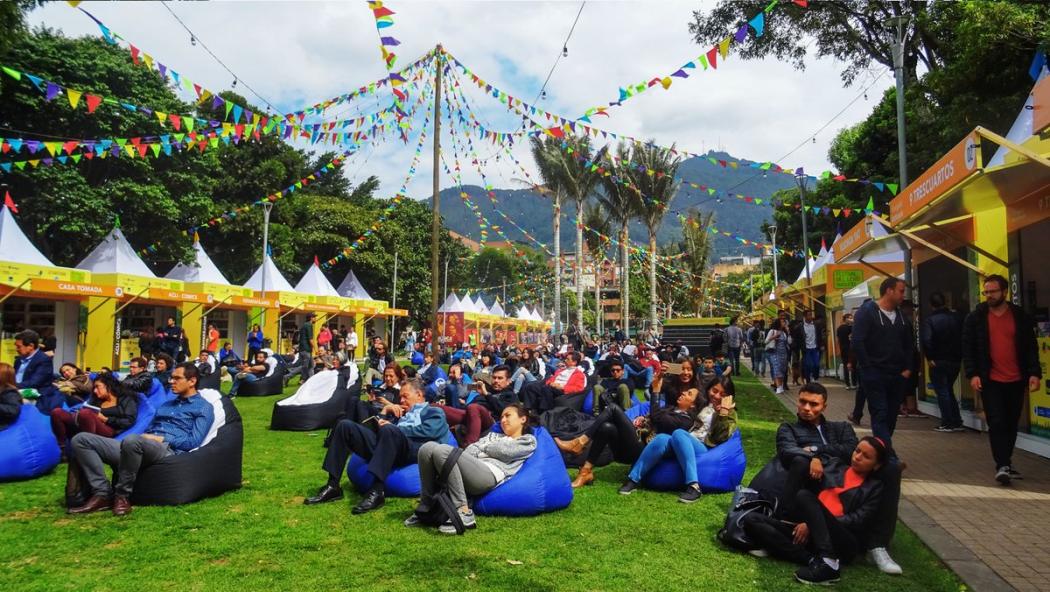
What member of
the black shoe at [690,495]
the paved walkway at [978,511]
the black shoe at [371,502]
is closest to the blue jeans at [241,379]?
the black shoe at [371,502]

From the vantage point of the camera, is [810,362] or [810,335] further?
[810,362]

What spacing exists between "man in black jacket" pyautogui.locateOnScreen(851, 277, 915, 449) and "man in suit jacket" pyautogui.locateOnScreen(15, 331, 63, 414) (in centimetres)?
833

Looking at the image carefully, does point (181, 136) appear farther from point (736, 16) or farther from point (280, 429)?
point (736, 16)

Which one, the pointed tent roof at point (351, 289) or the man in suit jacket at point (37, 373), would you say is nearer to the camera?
the man in suit jacket at point (37, 373)

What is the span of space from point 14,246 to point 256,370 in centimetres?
803

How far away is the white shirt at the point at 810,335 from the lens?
16.6 metres

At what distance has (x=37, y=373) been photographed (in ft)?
25.8

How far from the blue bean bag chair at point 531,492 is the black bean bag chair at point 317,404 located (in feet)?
17.3

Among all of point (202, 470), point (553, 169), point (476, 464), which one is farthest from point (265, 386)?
point (553, 169)

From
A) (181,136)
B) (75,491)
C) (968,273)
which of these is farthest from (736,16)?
(75,491)

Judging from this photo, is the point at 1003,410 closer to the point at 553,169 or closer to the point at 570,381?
the point at 570,381

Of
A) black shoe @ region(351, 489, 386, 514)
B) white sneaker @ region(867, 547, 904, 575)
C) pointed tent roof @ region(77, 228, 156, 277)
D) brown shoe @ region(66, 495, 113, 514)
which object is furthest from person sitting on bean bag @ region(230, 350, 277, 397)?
white sneaker @ region(867, 547, 904, 575)

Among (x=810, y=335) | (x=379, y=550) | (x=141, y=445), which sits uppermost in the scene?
(x=810, y=335)

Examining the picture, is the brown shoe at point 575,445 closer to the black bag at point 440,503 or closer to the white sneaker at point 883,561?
the black bag at point 440,503
